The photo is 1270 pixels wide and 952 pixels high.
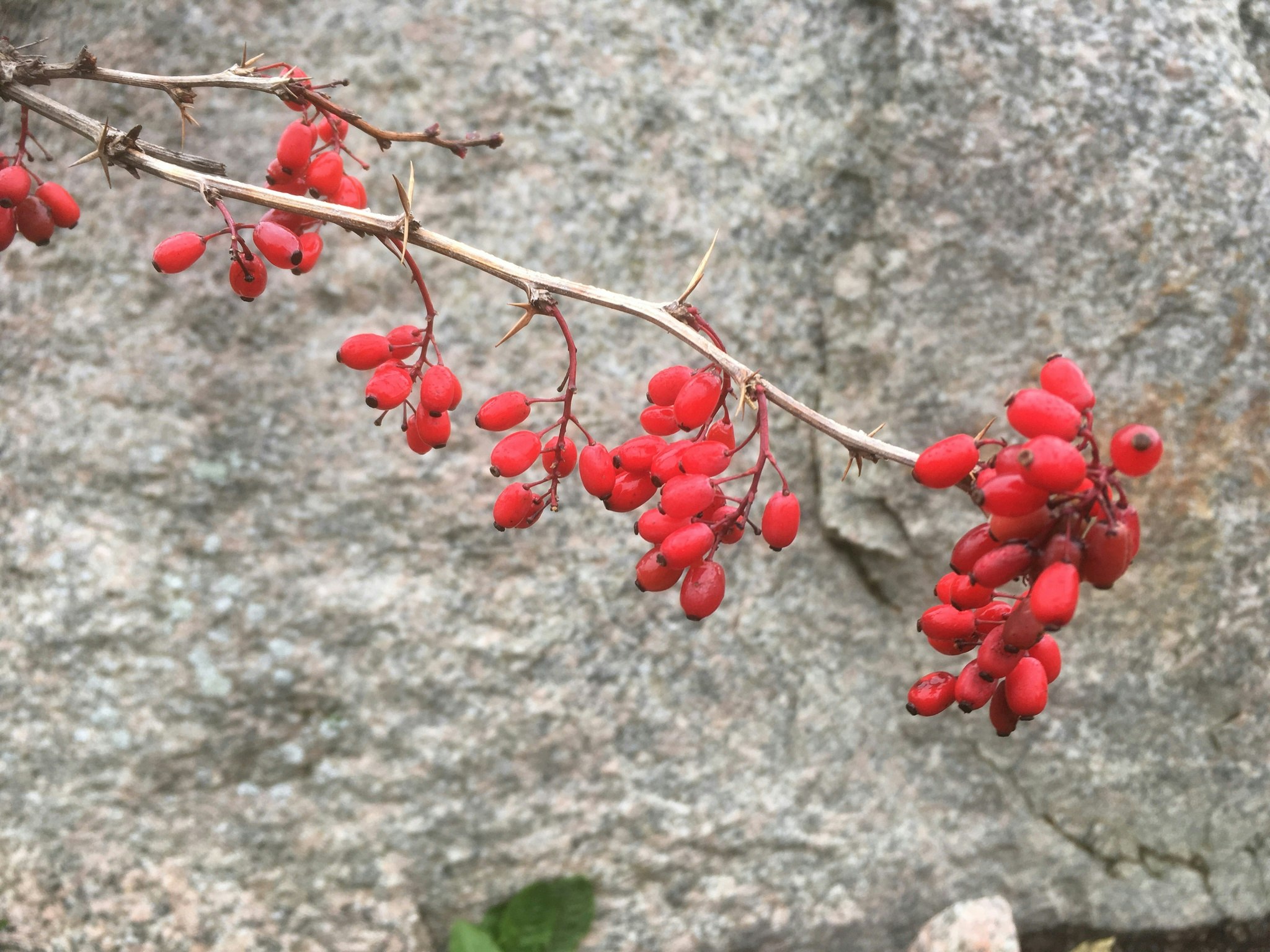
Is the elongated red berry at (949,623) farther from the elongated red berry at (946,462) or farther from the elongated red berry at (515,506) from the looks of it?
the elongated red berry at (515,506)

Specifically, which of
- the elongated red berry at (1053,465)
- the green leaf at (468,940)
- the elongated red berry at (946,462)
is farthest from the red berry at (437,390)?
the green leaf at (468,940)

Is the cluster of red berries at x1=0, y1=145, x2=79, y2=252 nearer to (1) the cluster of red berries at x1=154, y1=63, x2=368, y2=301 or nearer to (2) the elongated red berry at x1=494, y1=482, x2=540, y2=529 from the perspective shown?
(1) the cluster of red berries at x1=154, y1=63, x2=368, y2=301

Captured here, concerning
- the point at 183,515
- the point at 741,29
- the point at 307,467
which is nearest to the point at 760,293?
the point at 741,29

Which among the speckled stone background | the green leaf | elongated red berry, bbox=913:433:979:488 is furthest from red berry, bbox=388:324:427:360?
the green leaf

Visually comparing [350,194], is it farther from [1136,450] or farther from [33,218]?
[1136,450]

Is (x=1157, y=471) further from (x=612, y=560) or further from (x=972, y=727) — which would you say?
(x=612, y=560)

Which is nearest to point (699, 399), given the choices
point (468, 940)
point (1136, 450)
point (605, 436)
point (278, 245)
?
point (1136, 450)
